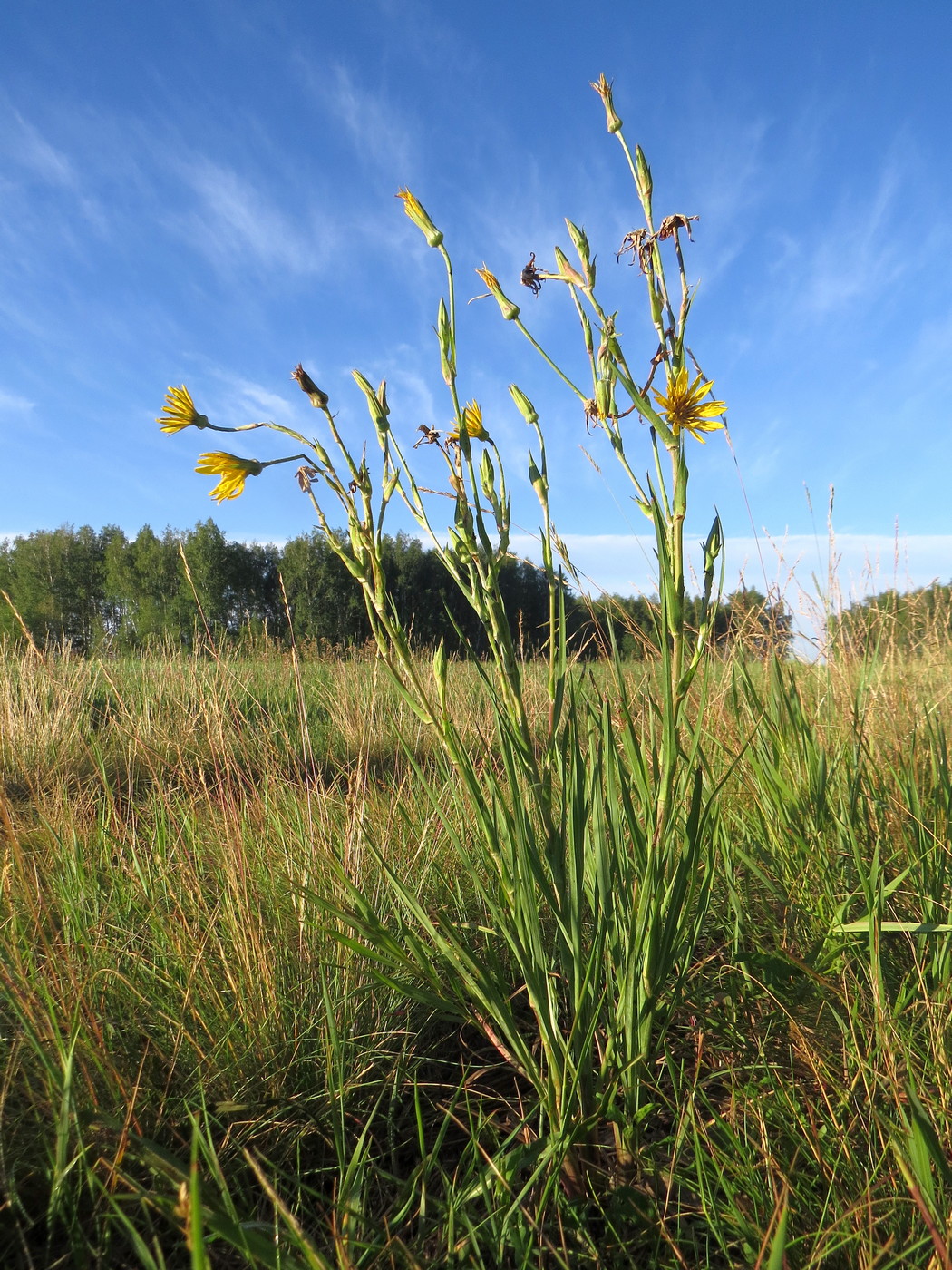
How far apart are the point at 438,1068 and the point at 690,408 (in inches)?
44.7

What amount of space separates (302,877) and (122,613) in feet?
102

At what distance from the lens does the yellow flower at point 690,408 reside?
797 millimetres

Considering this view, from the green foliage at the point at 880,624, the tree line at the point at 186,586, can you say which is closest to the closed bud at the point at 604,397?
the green foliage at the point at 880,624

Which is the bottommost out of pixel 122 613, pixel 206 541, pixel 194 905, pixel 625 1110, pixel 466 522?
pixel 625 1110

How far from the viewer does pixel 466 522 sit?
818 mm

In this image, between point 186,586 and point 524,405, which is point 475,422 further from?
point 186,586

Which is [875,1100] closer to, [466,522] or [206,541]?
[466,522]

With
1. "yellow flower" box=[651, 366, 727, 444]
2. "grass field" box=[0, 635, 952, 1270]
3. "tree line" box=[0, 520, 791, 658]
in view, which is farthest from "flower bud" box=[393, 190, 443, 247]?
"tree line" box=[0, 520, 791, 658]

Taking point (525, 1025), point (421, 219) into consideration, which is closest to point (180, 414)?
point (421, 219)

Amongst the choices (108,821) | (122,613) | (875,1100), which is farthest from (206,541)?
(875,1100)

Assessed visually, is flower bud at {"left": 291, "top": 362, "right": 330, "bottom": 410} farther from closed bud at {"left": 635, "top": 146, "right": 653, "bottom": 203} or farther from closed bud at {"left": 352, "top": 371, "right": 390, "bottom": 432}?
closed bud at {"left": 635, "top": 146, "right": 653, "bottom": 203}

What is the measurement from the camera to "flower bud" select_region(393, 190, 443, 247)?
844 mm

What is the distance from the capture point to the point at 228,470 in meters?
0.85

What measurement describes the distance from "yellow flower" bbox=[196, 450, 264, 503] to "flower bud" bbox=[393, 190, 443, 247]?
349 millimetres
